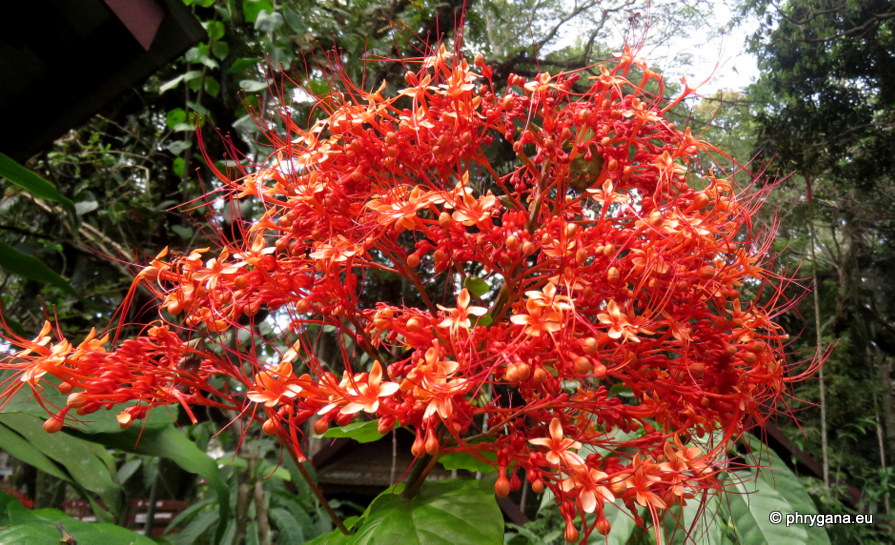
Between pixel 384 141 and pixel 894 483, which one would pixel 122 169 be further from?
pixel 894 483

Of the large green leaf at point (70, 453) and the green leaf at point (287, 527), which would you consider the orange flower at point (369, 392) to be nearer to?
the large green leaf at point (70, 453)

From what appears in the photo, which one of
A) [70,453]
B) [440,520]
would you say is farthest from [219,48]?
[440,520]

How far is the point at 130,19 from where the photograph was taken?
1426mm

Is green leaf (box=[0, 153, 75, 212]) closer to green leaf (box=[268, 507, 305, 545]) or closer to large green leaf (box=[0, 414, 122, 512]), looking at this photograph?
large green leaf (box=[0, 414, 122, 512])

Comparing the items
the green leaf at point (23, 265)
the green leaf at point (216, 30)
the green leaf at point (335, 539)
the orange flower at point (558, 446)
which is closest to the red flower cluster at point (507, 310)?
the orange flower at point (558, 446)

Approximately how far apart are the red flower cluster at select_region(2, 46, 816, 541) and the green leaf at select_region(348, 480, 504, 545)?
3 centimetres

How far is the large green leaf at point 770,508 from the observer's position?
0.87 meters

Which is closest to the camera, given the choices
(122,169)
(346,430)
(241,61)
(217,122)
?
(346,430)

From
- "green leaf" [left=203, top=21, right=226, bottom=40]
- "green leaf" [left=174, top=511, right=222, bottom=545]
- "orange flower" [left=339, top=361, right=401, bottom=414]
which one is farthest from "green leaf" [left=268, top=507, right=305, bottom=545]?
"green leaf" [left=203, top=21, right=226, bottom=40]

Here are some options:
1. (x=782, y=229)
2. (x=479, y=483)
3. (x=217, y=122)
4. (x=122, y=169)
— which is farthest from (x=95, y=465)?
(x=782, y=229)

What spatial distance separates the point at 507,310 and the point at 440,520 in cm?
25

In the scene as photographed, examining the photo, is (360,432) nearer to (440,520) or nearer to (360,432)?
(360,432)

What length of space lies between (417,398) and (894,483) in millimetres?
2924

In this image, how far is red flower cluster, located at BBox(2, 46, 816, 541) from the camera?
51 cm
